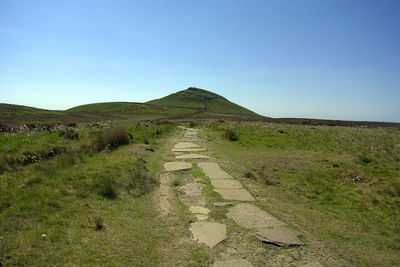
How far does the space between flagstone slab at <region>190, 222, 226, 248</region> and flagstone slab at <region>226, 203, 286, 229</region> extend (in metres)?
0.38

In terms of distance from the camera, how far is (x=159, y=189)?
5.36m

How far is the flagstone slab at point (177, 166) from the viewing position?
711cm

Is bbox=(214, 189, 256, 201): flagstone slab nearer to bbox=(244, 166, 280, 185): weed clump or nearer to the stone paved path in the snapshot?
the stone paved path

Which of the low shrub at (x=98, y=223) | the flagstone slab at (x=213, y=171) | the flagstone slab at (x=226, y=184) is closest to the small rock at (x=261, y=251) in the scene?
the low shrub at (x=98, y=223)

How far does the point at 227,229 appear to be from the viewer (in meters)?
3.56

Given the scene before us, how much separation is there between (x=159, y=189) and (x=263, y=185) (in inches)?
108

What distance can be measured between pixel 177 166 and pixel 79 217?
3936 millimetres

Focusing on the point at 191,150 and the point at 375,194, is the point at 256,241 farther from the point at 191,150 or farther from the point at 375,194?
the point at 191,150

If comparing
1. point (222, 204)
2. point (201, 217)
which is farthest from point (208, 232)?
point (222, 204)

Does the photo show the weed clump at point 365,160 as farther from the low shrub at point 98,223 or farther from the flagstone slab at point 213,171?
the low shrub at point 98,223

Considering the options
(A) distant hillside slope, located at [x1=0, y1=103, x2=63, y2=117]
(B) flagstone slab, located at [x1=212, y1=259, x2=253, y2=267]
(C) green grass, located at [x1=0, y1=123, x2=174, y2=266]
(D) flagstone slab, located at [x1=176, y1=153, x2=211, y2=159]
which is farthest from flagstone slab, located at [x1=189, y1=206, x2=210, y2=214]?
(A) distant hillside slope, located at [x1=0, y1=103, x2=63, y2=117]

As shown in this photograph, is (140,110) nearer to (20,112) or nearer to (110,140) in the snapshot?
(20,112)

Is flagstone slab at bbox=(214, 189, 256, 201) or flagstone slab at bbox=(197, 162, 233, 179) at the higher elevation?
flagstone slab at bbox=(197, 162, 233, 179)

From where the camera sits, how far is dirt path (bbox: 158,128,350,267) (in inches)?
111
